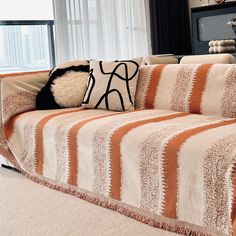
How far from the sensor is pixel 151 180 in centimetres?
179

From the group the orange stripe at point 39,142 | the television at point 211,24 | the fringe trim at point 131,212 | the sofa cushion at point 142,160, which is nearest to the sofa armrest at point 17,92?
the sofa cushion at point 142,160

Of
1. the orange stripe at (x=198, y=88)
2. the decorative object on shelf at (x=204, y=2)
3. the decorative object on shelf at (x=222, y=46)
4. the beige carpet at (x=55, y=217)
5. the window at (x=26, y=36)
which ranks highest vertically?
the decorative object on shelf at (x=204, y=2)

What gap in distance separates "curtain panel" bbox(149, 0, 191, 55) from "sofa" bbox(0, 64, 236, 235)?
7.29 ft

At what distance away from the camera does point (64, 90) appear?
282 centimetres

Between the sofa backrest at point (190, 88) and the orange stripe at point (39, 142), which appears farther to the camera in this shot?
the orange stripe at point (39, 142)

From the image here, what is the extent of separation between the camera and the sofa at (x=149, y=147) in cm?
160

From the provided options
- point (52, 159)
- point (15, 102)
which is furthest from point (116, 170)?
point (15, 102)

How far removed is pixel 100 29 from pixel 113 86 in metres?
1.93

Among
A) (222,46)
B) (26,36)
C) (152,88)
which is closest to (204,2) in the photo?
(222,46)

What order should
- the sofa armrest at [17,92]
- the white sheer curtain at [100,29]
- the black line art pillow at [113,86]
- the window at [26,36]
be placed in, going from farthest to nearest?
the white sheer curtain at [100,29] → the window at [26,36] → the sofa armrest at [17,92] → the black line art pillow at [113,86]

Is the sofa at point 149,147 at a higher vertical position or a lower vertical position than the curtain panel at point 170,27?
lower

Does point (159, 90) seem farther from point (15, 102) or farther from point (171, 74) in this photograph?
point (15, 102)

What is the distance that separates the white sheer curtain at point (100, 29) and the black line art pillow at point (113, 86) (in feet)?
5.03

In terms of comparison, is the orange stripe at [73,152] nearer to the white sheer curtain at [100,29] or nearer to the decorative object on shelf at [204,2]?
the white sheer curtain at [100,29]
